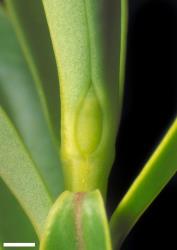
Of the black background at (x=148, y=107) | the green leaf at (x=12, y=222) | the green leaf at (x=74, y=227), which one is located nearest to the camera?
the green leaf at (x=74, y=227)

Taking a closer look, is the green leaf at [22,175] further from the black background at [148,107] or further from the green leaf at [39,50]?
the black background at [148,107]

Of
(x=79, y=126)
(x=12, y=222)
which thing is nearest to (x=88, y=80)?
(x=79, y=126)

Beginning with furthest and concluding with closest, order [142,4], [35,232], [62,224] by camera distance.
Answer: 1. [142,4]
2. [35,232]
3. [62,224]

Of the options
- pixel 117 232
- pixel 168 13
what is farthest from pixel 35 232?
pixel 168 13

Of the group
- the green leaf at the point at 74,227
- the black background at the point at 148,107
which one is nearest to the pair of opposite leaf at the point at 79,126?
the green leaf at the point at 74,227

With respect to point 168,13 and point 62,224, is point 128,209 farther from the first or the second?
point 168,13
